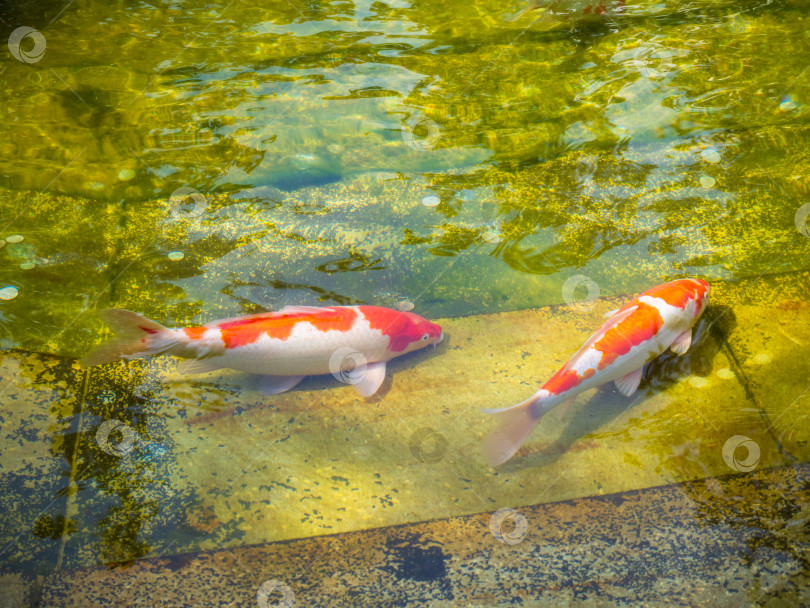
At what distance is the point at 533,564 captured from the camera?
2.45 metres

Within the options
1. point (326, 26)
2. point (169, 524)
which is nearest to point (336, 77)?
point (326, 26)

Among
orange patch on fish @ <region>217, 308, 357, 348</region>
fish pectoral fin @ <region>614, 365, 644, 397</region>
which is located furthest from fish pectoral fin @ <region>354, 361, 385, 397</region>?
fish pectoral fin @ <region>614, 365, 644, 397</region>

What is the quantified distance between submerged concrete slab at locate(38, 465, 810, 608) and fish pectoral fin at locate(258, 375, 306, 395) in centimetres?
86

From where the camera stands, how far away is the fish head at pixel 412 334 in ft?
10.6

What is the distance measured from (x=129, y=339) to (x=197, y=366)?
383mm

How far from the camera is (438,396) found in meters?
3.19

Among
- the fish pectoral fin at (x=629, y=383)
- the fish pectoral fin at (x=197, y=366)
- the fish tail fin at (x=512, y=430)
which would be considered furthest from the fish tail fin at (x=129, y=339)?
the fish pectoral fin at (x=629, y=383)

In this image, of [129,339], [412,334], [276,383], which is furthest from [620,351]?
→ [129,339]

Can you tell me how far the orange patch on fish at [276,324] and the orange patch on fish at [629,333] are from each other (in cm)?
142

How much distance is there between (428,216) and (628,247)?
4.84 ft

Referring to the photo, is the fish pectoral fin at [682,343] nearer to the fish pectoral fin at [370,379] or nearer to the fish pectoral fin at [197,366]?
the fish pectoral fin at [370,379]

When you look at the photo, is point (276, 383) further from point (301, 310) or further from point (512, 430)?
point (512, 430)

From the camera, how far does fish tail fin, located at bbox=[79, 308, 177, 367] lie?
2.96m

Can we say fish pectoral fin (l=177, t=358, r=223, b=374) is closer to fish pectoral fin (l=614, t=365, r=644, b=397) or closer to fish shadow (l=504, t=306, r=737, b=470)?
fish shadow (l=504, t=306, r=737, b=470)
